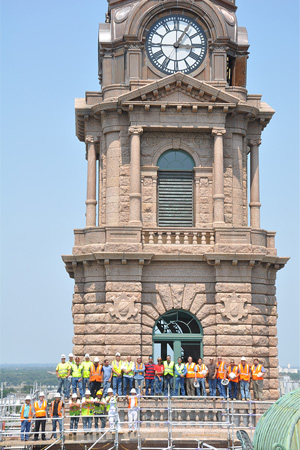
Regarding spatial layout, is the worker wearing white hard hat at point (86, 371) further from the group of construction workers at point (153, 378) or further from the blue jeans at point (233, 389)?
the blue jeans at point (233, 389)

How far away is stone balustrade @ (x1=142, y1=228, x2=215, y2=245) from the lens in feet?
116

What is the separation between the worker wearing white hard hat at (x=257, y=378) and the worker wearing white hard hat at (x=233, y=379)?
64 centimetres

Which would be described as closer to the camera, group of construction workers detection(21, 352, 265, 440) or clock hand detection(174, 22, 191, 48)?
group of construction workers detection(21, 352, 265, 440)

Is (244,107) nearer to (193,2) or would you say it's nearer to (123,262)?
(193,2)

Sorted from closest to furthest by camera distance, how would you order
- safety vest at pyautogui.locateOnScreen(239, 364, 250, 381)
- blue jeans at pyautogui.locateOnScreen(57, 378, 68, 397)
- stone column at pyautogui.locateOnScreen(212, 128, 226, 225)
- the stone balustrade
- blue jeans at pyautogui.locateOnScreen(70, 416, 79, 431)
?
blue jeans at pyautogui.locateOnScreen(70, 416, 79, 431), blue jeans at pyautogui.locateOnScreen(57, 378, 68, 397), safety vest at pyautogui.locateOnScreen(239, 364, 250, 381), the stone balustrade, stone column at pyautogui.locateOnScreen(212, 128, 226, 225)

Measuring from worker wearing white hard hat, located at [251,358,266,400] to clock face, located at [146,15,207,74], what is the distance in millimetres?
12558

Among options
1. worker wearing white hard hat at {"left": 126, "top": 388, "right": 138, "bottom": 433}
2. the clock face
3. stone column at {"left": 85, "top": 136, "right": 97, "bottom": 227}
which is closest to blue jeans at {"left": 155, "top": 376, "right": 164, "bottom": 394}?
worker wearing white hard hat at {"left": 126, "top": 388, "right": 138, "bottom": 433}

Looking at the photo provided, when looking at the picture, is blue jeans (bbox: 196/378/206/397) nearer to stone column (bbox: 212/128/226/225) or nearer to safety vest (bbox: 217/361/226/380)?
safety vest (bbox: 217/361/226/380)

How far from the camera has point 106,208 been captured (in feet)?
120

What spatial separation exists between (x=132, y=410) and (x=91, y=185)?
35.5 ft

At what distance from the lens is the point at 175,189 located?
36.5 meters

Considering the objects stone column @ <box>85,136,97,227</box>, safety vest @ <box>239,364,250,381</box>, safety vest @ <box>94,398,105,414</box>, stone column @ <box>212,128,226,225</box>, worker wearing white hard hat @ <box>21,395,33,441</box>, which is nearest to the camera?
worker wearing white hard hat @ <box>21,395,33,441</box>

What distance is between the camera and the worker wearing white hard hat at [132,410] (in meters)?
29.3

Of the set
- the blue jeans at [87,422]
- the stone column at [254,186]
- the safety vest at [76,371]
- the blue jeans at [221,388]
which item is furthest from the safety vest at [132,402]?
the stone column at [254,186]
